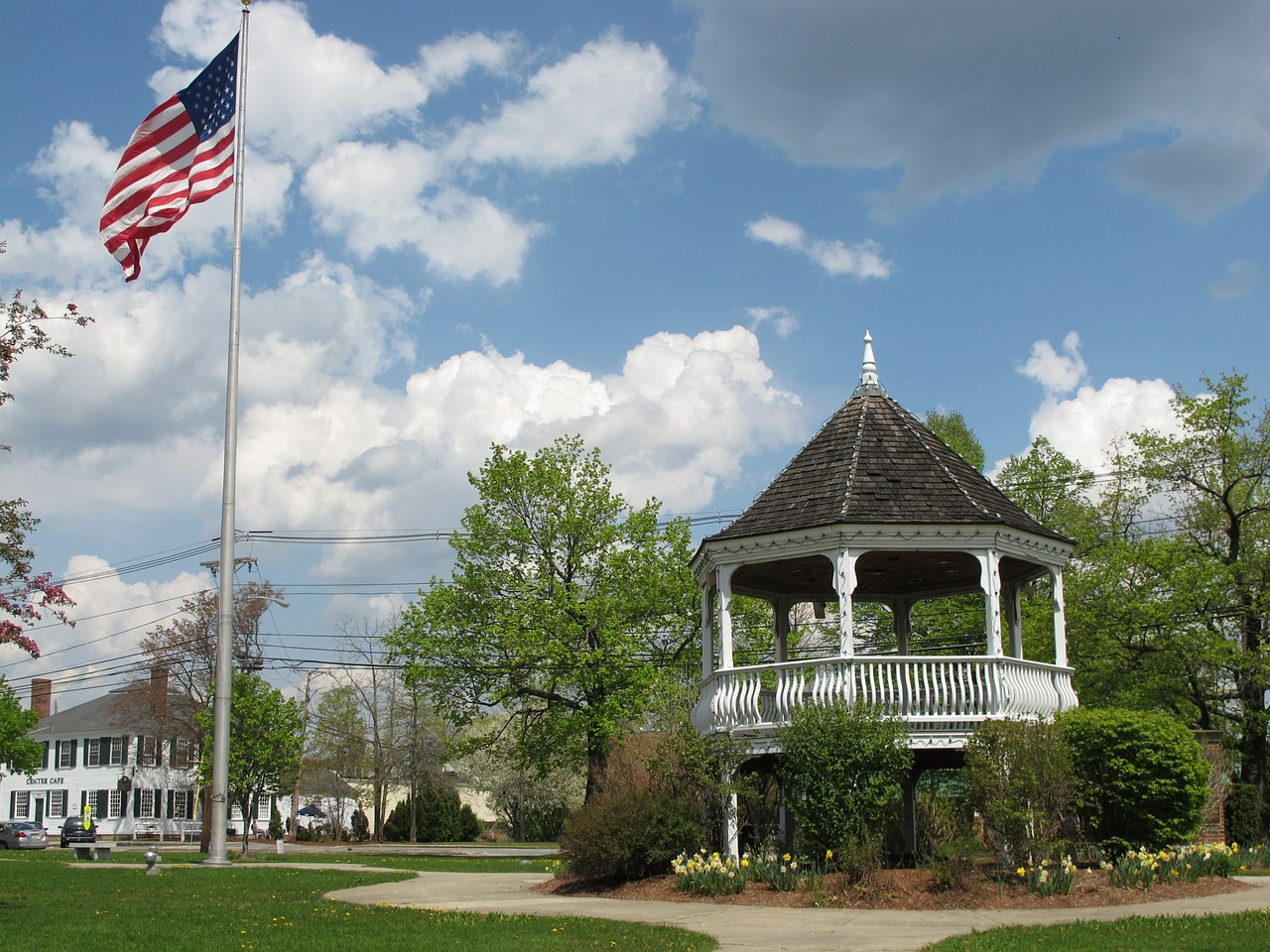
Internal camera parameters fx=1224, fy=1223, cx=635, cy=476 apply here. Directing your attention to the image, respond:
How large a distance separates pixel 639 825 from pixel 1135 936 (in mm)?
7554

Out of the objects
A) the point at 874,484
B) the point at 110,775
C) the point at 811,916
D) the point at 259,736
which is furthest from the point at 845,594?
the point at 110,775

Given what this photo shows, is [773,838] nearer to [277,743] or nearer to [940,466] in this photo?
[940,466]

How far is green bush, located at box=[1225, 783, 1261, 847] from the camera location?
2448cm

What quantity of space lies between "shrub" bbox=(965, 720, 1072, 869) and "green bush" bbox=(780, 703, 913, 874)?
3.74 ft

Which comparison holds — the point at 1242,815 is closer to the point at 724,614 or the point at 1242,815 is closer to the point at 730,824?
A: the point at 730,824

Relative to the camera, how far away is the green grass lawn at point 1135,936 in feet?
35.1

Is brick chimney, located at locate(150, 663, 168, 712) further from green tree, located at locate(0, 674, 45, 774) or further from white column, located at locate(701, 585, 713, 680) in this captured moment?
white column, located at locate(701, 585, 713, 680)

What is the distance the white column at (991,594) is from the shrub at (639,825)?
192 inches

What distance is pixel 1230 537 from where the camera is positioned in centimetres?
2991

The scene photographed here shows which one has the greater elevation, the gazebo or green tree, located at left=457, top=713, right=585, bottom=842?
the gazebo

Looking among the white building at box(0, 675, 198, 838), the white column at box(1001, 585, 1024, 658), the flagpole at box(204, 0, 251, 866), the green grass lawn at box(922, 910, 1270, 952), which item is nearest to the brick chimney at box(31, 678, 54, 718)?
the white building at box(0, 675, 198, 838)

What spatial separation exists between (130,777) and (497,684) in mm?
44765

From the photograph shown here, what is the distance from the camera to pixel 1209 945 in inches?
420

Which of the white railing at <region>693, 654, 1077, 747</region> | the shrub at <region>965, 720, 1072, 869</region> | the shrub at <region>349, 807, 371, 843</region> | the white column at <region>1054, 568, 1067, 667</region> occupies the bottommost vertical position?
the shrub at <region>349, 807, 371, 843</region>
